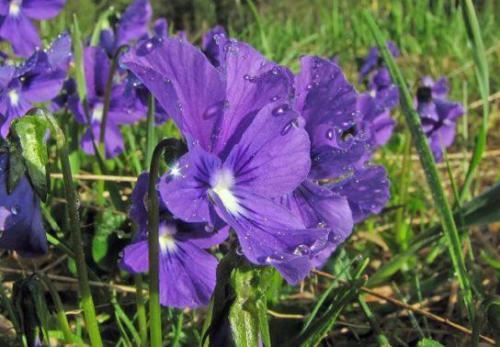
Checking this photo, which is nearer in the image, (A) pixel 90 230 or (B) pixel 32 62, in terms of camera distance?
(B) pixel 32 62

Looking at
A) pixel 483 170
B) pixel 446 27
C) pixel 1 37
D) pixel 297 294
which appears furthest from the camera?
pixel 446 27

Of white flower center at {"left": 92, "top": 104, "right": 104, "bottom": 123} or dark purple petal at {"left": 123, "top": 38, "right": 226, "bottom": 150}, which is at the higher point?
dark purple petal at {"left": 123, "top": 38, "right": 226, "bottom": 150}

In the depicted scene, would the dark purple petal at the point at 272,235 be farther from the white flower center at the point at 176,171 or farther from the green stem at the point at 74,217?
the green stem at the point at 74,217

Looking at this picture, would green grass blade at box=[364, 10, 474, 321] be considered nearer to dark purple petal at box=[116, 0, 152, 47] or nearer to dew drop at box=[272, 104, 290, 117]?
dew drop at box=[272, 104, 290, 117]

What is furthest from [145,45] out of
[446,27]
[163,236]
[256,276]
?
[446,27]

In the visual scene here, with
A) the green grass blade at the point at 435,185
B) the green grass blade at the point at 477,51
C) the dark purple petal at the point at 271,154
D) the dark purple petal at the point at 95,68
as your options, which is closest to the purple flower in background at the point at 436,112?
the green grass blade at the point at 477,51

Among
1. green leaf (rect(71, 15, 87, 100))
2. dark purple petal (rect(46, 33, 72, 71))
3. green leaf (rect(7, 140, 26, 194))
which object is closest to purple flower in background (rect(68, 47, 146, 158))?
green leaf (rect(71, 15, 87, 100))

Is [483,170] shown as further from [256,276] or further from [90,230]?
[256,276]
